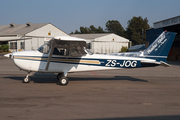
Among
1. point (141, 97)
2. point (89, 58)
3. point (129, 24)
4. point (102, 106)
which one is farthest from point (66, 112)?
point (129, 24)

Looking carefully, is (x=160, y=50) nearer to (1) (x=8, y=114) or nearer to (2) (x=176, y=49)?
(1) (x=8, y=114)

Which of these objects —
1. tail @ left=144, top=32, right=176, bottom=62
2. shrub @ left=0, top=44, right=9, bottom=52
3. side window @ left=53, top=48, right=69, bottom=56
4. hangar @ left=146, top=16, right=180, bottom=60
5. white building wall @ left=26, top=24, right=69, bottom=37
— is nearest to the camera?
side window @ left=53, top=48, right=69, bottom=56

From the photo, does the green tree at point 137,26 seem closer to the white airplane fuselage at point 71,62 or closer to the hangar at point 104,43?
the hangar at point 104,43

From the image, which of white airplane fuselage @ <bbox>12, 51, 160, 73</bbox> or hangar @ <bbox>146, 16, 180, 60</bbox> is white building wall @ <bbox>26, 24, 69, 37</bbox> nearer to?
hangar @ <bbox>146, 16, 180, 60</bbox>

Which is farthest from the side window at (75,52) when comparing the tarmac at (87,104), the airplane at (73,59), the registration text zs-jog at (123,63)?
the tarmac at (87,104)

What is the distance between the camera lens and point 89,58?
969 centimetres

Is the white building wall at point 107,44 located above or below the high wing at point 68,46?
above

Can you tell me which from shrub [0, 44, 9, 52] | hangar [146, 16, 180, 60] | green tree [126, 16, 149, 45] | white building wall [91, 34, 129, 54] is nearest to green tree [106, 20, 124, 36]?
green tree [126, 16, 149, 45]

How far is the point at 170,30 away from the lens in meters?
27.3

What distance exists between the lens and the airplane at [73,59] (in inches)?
364

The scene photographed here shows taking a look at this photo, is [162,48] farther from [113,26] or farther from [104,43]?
[113,26]

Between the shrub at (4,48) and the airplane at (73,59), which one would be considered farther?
the shrub at (4,48)

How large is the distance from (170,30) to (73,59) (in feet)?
Result: 70.8

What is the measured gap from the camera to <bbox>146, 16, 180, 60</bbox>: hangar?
73.8ft
